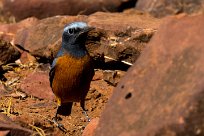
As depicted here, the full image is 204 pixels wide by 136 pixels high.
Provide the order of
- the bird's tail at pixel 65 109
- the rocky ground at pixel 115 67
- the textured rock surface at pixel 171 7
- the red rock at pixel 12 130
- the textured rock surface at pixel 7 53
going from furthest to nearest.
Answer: the textured rock surface at pixel 171 7 < the textured rock surface at pixel 7 53 < the bird's tail at pixel 65 109 < the red rock at pixel 12 130 < the rocky ground at pixel 115 67

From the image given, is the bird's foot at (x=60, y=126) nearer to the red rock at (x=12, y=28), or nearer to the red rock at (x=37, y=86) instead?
the red rock at (x=37, y=86)

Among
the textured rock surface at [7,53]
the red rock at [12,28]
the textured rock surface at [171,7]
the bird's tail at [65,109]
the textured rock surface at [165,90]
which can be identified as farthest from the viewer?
the textured rock surface at [171,7]

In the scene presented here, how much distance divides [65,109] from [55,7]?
4.03 meters

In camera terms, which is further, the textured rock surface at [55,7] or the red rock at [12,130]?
the textured rock surface at [55,7]

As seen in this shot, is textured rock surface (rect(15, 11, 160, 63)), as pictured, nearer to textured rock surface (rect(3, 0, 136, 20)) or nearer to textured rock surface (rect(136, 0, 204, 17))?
textured rock surface (rect(136, 0, 204, 17))

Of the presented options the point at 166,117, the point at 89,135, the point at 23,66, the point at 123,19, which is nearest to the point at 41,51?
the point at 23,66

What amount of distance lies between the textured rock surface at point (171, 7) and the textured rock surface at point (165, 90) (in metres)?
5.86

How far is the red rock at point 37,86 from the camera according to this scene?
798cm

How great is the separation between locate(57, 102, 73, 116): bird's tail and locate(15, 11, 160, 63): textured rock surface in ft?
3.14

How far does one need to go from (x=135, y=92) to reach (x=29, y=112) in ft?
10.1

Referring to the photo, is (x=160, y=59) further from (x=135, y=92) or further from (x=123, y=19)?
(x=123, y=19)

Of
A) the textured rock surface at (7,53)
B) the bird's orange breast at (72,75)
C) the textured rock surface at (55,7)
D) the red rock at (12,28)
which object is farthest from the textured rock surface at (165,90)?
the textured rock surface at (55,7)

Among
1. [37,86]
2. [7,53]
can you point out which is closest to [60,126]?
[37,86]

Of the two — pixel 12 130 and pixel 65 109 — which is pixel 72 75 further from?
pixel 12 130
